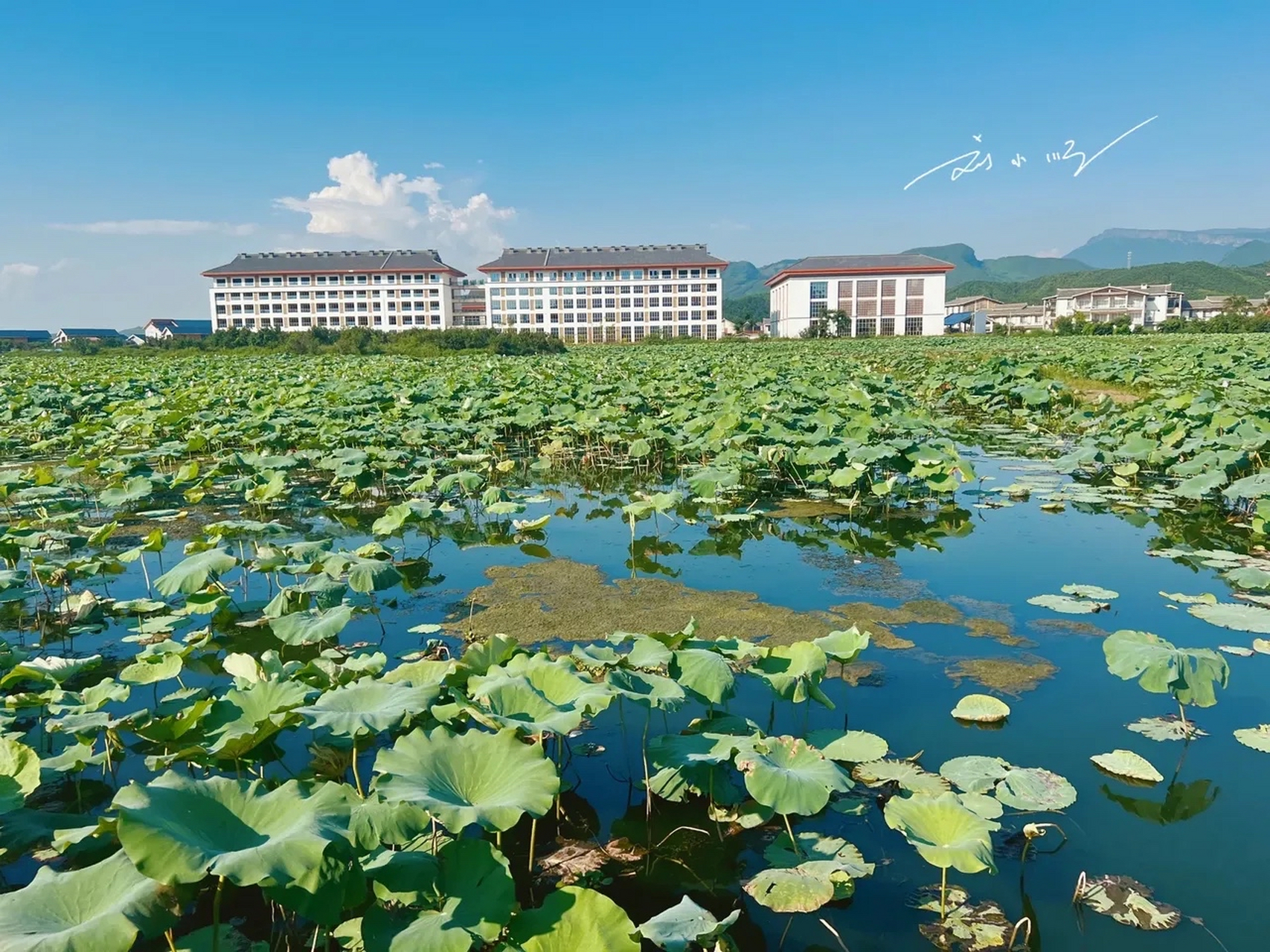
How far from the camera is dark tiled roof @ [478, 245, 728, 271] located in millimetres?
65000

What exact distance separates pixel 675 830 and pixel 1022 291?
137176 millimetres

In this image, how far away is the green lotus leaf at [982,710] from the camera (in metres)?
3.05

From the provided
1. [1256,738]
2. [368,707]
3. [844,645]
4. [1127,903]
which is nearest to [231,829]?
[368,707]

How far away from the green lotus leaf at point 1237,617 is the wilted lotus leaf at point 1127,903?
1.98m

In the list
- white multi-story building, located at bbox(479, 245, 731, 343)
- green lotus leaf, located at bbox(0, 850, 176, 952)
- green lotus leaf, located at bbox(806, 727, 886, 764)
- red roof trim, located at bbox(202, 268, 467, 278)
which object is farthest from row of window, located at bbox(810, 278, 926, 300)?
green lotus leaf, located at bbox(0, 850, 176, 952)

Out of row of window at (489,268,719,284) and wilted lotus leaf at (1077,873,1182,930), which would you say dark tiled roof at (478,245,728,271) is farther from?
wilted lotus leaf at (1077,873,1182,930)

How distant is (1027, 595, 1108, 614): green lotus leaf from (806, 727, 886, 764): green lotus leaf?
6.73ft

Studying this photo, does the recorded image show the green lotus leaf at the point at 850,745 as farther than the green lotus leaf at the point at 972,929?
Yes

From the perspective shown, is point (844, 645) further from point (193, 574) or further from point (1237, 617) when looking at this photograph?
point (193, 574)

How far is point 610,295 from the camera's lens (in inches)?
2581

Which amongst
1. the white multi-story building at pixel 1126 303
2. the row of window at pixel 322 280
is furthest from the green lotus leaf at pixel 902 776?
the white multi-story building at pixel 1126 303

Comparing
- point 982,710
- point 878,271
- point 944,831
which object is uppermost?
point 878,271

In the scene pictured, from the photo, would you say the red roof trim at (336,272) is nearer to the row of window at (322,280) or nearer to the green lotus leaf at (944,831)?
the row of window at (322,280)

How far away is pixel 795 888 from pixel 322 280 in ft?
227
